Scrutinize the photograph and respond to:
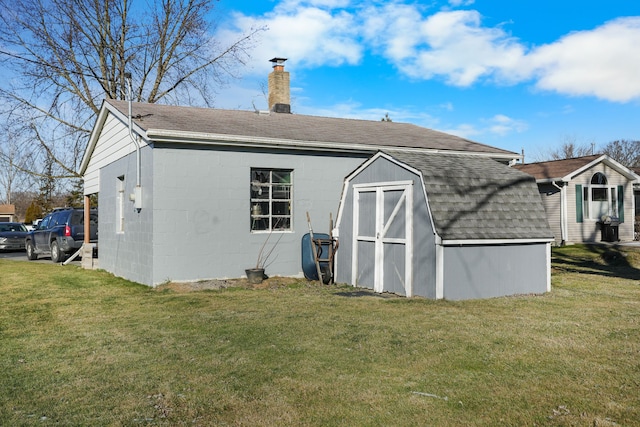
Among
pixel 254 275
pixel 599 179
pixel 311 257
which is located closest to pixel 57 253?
pixel 254 275

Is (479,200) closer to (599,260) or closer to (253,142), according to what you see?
(253,142)

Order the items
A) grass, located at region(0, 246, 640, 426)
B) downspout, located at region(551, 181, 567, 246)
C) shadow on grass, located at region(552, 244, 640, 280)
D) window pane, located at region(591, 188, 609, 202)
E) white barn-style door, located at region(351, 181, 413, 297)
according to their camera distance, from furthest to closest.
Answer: window pane, located at region(591, 188, 609, 202) < downspout, located at region(551, 181, 567, 246) < shadow on grass, located at region(552, 244, 640, 280) < white barn-style door, located at region(351, 181, 413, 297) < grass, located at region(0, 246, 640, 426)

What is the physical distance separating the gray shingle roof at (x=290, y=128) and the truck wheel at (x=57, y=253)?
655 centimetres

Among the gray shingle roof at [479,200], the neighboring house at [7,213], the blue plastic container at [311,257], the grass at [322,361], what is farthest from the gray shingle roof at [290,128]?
the neighboring house at [7,213]

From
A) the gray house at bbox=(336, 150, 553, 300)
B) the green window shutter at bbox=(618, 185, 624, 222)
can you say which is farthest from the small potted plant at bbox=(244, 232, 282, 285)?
the green window shutter at bbox=(618, 185, 624, 222)

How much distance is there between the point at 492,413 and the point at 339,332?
3021 millimetres

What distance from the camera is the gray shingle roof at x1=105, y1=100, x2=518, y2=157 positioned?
1298 centimetres

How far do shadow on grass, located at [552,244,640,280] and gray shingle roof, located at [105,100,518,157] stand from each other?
3.52m

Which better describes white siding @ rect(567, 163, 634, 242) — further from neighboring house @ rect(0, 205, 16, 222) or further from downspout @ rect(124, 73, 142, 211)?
neighboring house @ rect(0, 205, 16, 222)

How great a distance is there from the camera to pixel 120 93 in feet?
88.8

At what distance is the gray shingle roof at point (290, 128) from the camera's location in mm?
12984

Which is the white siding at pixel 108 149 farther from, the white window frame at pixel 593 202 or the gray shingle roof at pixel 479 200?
the white window frame at pixel 593 202

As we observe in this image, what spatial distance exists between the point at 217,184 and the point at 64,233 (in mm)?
8614

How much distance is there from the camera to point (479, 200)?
10.5 m
